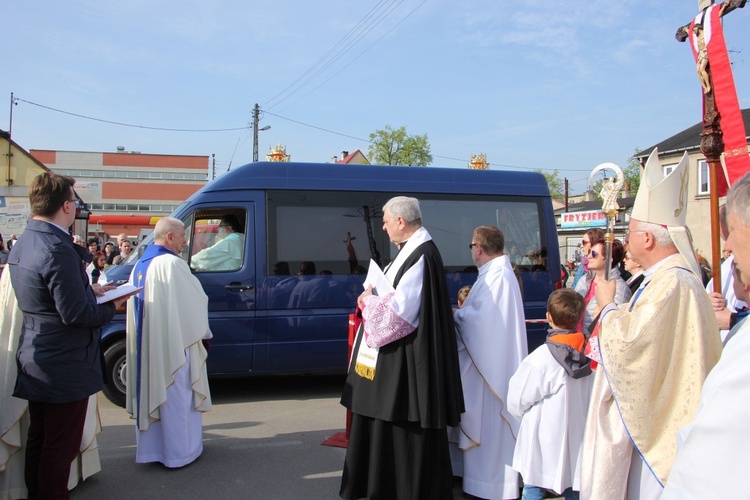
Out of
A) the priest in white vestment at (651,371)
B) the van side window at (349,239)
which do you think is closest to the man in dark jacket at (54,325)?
the priest in white vestment at (651,371)

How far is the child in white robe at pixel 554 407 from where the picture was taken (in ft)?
10.9

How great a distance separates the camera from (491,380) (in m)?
3.77

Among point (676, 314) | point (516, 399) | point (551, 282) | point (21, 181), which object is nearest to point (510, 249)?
point (551, 282)

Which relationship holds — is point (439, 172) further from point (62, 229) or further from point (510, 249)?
point (62, 229)

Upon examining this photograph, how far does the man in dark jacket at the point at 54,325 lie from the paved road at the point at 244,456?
0.91 metres

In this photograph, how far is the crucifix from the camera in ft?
10.2

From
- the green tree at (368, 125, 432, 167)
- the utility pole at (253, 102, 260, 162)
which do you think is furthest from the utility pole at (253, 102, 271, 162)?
the green tree at (368, 125, 432, 167)

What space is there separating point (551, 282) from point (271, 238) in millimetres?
3563

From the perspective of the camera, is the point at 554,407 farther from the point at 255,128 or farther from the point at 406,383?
the point at 255,128

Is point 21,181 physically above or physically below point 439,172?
above

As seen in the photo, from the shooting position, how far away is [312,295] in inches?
251

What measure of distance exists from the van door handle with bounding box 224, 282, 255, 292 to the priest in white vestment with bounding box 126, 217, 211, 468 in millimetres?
1777

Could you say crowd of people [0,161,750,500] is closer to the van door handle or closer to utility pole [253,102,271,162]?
the van door handle

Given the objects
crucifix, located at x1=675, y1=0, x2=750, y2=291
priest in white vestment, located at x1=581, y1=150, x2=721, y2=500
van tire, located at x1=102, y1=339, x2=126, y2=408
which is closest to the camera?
priest in white vestment, located at x1=581, y1=150, x2=721, y2=500
